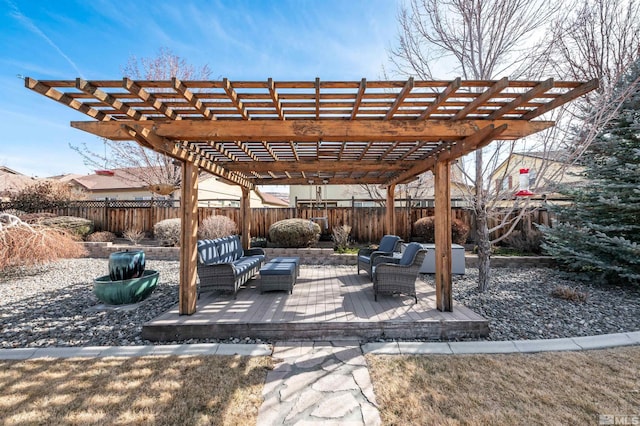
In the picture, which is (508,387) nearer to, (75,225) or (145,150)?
(75,225)

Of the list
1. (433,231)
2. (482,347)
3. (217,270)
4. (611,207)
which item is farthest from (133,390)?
(433,231)

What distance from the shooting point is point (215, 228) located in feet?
31.7

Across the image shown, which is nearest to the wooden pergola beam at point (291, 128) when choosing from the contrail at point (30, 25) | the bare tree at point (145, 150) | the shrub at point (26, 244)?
the contrail at point (30, 25)

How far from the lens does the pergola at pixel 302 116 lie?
290 centimetres

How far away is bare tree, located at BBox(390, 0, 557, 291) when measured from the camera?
5297 millimetres

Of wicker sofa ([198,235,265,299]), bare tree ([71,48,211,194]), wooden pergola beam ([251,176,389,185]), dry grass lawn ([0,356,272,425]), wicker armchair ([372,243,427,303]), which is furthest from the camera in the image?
bare tree ([71,48,211,194])

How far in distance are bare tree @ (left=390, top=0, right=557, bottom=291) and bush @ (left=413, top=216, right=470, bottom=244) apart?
3.86 metres

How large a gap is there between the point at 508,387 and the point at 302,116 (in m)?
3.73

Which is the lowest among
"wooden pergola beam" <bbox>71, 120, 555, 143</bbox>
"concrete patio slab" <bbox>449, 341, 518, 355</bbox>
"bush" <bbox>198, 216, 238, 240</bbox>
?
"concrete patio slab" <bbox>449, 341, 518, 355</bbox>

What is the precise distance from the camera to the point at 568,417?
2150mm

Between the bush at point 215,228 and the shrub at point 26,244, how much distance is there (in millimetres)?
3491

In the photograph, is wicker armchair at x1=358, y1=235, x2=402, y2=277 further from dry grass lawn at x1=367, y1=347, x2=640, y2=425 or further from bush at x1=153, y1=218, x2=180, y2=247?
bush at x1=153, y1=218, x2=180, y2=247

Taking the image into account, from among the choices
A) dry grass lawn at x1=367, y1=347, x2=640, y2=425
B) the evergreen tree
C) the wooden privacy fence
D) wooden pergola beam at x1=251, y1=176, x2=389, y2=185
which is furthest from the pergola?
the wooden privacy fence

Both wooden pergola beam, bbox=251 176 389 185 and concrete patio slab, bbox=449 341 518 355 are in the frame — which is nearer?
concrete patio slab, bbox=449 341 518 355
